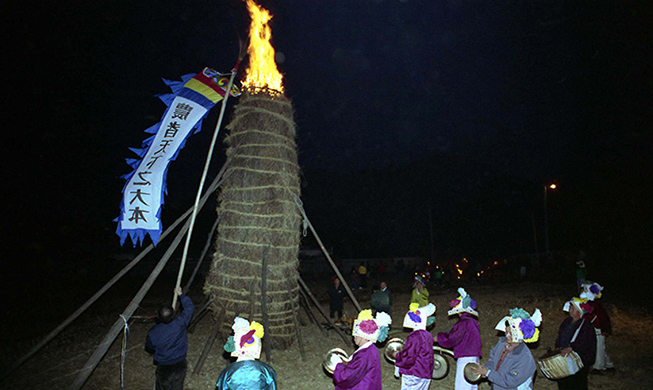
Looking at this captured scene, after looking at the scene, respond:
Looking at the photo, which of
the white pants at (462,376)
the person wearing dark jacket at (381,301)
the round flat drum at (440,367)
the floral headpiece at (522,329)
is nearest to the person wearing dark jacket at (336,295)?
the person wearing dark jacket at (381,301)

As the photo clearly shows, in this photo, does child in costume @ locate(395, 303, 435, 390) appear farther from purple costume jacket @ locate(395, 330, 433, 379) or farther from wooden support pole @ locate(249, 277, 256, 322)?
wooden support pole @ locate(249, 277, 256, 322)

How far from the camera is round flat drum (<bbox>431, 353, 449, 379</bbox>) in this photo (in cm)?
581

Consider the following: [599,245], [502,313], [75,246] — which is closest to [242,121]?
[502,313]

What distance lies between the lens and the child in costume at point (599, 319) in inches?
259

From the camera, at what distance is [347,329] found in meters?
9.88

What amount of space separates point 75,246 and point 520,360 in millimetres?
24256

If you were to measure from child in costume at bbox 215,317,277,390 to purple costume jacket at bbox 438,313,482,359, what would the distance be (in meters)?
3.11

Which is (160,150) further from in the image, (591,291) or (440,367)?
(591,291)

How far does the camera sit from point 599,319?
7.12m

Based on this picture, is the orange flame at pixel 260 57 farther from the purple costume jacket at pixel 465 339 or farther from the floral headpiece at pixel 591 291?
the floral headpiece at pixel 591 291

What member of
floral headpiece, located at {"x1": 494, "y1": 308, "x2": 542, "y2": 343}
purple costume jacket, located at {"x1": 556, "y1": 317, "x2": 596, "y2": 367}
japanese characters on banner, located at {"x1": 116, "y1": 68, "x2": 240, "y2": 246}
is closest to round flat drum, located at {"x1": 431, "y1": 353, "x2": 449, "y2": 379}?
floral headpiece, located at {"x1": 494, "y1": 308, "x2": 542, "y2": 343}

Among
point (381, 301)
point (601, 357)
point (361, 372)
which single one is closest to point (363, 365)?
point (361, 372)

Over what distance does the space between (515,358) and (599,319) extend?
3976mm

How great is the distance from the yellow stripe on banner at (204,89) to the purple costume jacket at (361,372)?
6036mm
